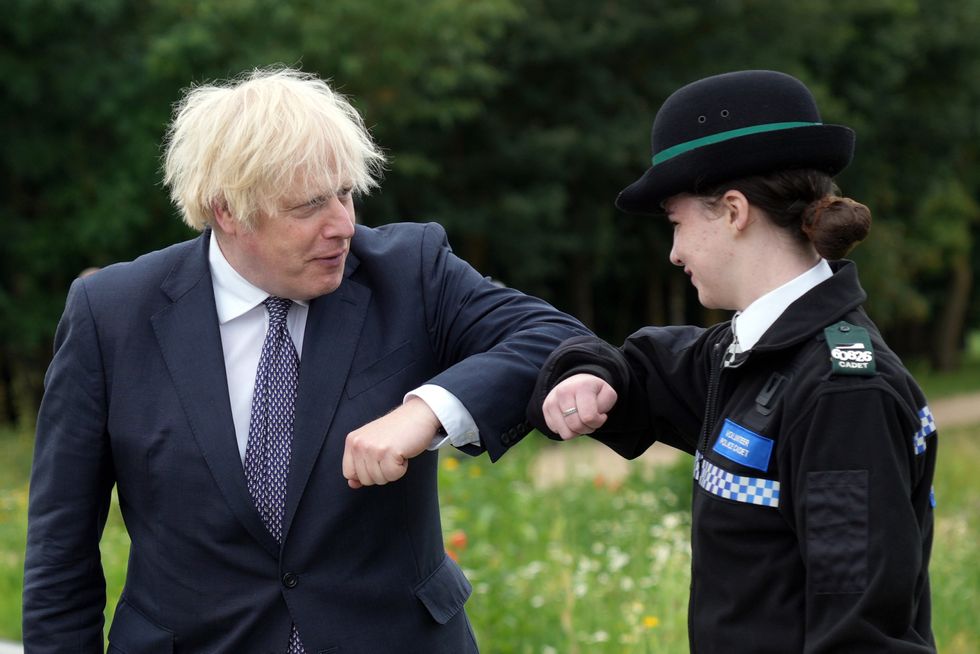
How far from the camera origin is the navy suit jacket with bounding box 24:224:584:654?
93.5 inches

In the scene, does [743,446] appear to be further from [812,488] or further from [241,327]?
[241,327]

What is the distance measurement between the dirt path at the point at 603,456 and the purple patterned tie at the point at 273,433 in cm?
464

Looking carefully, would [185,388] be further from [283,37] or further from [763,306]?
[283,37]

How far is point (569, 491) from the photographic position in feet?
23.6

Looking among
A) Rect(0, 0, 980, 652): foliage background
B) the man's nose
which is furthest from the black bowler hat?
Rect(0, 0, 980, 652): foliage background

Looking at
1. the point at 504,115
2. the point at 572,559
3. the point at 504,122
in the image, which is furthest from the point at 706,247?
the point at 504,115

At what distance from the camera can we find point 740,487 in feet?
6.72

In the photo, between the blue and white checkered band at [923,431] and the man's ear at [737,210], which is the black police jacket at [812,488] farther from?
the man's ear at [737,210]

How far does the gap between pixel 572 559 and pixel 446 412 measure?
115 inches

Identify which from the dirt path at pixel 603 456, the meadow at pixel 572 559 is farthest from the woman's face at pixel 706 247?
the dirt path at pixel 603 456

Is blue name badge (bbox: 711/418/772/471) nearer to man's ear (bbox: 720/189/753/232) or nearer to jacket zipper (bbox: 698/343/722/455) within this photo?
jacket zipper (bbox: 698/343/722/455)

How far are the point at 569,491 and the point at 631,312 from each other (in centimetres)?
2247

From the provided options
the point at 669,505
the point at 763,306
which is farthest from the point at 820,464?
the point at 669,505

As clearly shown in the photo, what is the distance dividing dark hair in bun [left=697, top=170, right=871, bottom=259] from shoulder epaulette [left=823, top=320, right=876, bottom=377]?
140 millimetres
